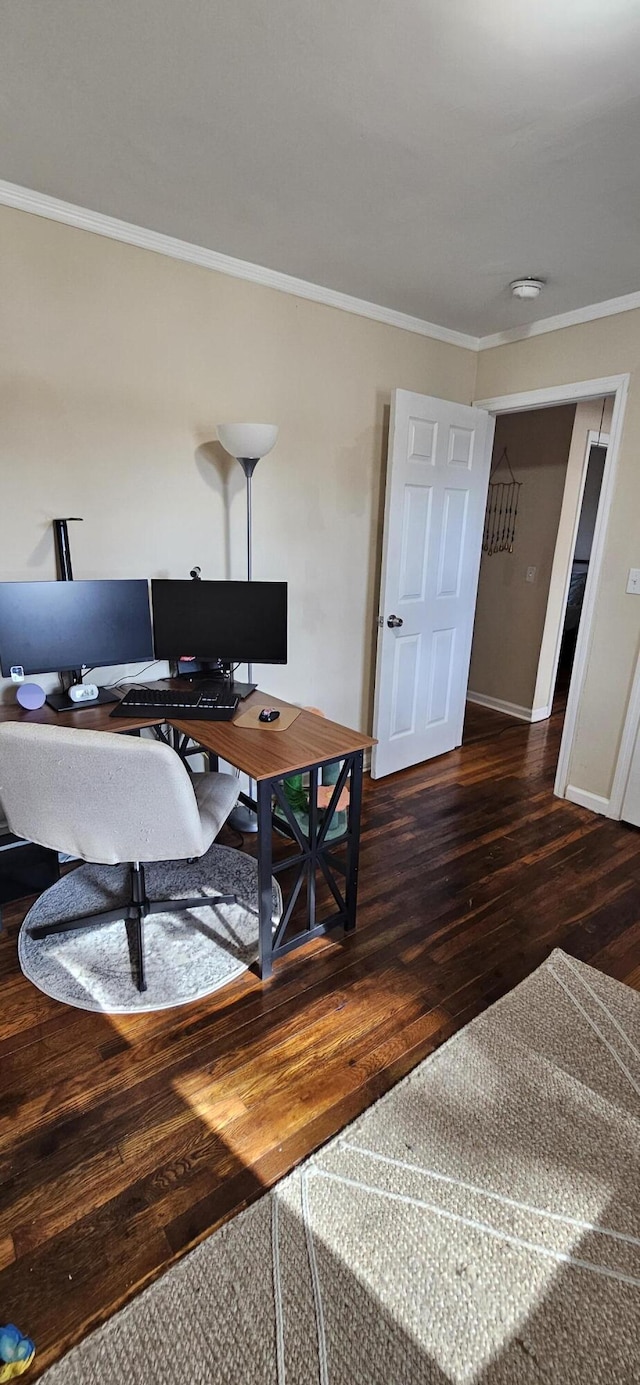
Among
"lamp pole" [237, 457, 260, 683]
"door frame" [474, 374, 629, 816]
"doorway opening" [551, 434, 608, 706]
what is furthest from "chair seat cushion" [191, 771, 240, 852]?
"doorway opening" [551, 434, 608, 706]

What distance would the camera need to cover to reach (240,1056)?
1.63 m

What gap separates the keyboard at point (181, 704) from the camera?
2100 millimetres

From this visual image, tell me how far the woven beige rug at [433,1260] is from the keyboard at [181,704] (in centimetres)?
125

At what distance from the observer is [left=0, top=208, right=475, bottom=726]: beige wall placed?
6.88 ft

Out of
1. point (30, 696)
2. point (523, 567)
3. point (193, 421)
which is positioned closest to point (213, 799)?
point (30, 696)

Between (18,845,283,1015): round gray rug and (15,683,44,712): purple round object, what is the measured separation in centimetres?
72

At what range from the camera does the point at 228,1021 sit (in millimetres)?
1739

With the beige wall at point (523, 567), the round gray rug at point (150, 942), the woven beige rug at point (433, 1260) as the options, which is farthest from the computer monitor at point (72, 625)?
the beige wall at point (523, 567)

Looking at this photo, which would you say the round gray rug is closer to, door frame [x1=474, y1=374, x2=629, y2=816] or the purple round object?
the purple round object

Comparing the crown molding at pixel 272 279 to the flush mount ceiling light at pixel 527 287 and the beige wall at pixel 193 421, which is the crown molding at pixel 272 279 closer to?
the beige wall at pixel 193 421

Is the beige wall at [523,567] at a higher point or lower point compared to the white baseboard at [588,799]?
higher

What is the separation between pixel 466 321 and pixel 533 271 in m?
0.66

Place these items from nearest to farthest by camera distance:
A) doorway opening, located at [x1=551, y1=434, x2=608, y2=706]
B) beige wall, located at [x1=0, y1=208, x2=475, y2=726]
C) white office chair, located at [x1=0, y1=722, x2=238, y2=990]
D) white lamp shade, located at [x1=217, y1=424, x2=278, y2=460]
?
white office chair, located at [x1=0, y1=722, x2=238, y2=990]
beige wall, located at [x1=0, y1=208, x2=475, y2=726]
white lamp shade, located at [x1=217, y1=424, x2=278, y2=460]
doorway opening, located at [x1=551, y1=434, x2=608, y2=706]

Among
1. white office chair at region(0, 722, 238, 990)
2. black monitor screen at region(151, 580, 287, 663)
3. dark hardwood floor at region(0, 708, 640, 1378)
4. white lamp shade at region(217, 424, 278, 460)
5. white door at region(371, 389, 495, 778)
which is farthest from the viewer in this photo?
white door at region(371, 389, 495, 778)
